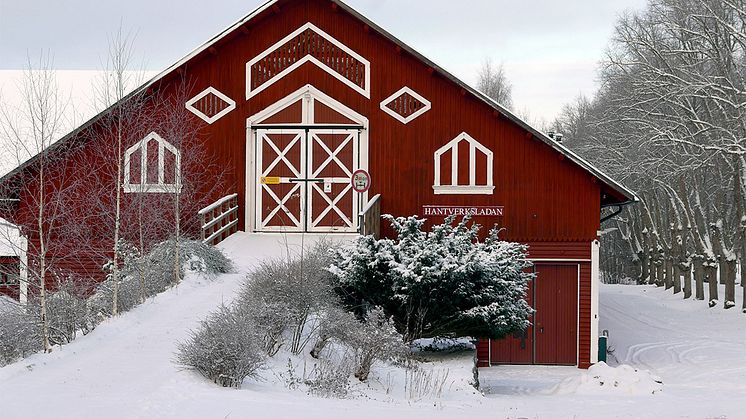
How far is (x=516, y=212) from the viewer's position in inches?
891

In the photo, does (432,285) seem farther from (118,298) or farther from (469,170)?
(469,170)

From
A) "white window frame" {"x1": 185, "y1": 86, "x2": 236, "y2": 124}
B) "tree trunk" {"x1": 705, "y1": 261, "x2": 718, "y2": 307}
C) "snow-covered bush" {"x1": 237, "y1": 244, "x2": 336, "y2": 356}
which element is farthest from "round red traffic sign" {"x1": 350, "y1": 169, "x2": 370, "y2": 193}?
"tree trunk" {"x1": 705, "y1": 261, "x2": 718, "y2": 307}

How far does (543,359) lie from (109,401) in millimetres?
14238

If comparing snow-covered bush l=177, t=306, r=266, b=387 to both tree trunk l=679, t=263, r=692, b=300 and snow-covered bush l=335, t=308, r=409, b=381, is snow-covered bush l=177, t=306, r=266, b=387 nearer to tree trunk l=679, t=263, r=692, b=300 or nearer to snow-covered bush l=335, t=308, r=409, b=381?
snow-covered bush l=335, t=308, r=409, b=381

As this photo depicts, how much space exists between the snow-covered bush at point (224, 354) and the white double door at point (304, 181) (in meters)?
11.3

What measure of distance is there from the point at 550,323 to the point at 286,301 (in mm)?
10080

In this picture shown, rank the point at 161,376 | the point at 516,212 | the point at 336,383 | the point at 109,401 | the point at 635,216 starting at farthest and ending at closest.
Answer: the point at 635,216 → the point at 516,212 → the point at 336,383 → the point at 161,376 → the point at 109,401

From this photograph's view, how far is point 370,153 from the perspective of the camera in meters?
23.3

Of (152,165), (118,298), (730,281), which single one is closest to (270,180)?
(152,165)

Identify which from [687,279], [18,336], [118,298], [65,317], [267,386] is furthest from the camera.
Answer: [687,279]

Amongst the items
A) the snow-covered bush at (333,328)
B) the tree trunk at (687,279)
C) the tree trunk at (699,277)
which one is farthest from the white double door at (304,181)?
the tree trunk at (687,279)

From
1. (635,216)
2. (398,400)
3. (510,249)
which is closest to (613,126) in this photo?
(635,216)

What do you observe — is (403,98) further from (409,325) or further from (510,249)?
(409,325)

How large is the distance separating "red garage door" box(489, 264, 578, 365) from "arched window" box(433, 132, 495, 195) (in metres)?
2.36
